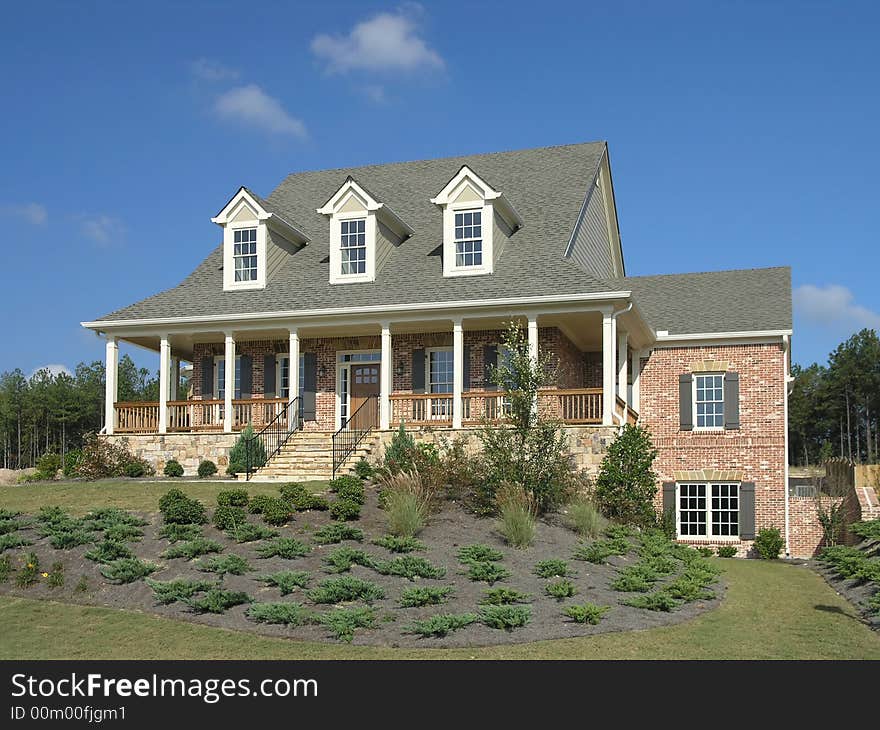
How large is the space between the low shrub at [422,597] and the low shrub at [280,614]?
1297 mm

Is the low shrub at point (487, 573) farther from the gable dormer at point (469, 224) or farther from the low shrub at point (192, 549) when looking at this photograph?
the gable dormer at point (469, 224)

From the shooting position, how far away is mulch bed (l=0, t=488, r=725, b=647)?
40.1 ft

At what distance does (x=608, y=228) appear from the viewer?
3173 cm

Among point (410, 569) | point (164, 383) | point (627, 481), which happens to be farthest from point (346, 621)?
point (164, 383)

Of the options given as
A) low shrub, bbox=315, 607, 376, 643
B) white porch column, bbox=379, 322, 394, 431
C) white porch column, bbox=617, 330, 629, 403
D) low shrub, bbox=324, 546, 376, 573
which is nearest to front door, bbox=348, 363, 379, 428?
white porch column, bbox=379, 322, 394, 431

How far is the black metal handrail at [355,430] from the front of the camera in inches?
915

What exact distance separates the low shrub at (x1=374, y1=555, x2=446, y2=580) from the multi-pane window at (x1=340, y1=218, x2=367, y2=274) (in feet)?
43.2

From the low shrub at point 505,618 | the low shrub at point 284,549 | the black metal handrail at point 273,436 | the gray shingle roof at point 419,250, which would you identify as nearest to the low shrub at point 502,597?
the low shrub at point 505,618

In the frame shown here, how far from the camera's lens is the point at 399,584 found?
14133 millimetres

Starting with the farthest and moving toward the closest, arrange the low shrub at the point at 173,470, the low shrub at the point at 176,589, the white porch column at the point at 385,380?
the low shrub at the point at 173,470 < the white porch column at the point at 385,380 < the low shrub at the point at 176,589

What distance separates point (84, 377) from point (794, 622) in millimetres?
70820

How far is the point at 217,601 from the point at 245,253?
1588 centimetres
